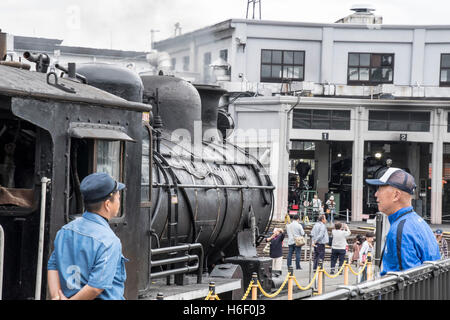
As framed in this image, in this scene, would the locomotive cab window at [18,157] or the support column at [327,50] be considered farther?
the support column at [327,50]

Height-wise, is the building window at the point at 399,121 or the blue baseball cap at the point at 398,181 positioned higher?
the building window at the point at 399,121

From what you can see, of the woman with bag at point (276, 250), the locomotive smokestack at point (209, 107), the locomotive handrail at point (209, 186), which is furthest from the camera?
the woman with bag at point (276, 250)

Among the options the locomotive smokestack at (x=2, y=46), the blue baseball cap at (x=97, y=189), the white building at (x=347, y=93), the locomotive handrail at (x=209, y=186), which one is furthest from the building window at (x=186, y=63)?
the blue baseball cap at (x=97, y=189)

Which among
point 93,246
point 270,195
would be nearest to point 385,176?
point 93,246

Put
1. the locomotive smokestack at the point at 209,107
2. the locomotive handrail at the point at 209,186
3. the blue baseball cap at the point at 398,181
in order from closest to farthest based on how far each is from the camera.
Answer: the blue baseball cap at the point at 398,181, the locomotive handrail at the point at 209,186, the locomotive smokestack at the point at 209,107

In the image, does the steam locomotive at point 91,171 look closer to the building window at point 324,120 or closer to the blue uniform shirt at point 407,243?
the blue uniform shirt at point 407,243

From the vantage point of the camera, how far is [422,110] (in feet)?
120

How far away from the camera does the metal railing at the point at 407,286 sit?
4.23m

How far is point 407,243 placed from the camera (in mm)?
5082

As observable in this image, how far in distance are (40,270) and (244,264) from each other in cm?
715

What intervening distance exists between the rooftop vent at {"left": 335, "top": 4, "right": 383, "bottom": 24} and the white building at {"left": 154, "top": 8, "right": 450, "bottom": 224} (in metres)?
1.36

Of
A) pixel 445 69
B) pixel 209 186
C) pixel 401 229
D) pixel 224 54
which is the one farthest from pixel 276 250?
pixel 445 69

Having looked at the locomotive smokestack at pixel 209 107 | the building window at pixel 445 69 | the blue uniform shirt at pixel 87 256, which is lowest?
the blue uniform shirt at pixel 87 256
